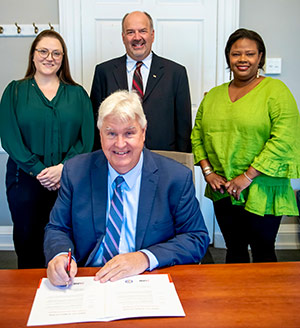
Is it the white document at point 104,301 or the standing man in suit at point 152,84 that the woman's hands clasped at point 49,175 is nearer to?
the standing man in suit at point 152,84

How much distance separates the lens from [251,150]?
2023 millimetres

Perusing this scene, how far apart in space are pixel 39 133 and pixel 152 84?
77 cm

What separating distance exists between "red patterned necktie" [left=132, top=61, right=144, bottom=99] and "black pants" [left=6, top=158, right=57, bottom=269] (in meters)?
0.82

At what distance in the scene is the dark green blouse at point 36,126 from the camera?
2.12 m

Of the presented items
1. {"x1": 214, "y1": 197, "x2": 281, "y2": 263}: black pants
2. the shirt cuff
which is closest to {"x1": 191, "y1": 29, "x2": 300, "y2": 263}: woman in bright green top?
{"x1": 214, "y1": 197, "x2": 281, "y2": 263}: black pants

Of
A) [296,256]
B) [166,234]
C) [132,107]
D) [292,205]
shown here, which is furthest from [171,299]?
[296,256]

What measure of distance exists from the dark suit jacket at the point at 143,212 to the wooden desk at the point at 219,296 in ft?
0.54

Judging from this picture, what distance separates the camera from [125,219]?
4.73 ft

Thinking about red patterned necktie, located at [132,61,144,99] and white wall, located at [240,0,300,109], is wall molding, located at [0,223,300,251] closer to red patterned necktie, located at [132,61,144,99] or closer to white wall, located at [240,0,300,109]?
white wall, located at [240,0,300,109]

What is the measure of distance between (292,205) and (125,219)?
1.05 metres

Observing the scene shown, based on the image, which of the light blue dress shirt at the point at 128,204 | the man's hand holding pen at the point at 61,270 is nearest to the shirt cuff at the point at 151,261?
the light blue dress shirt at the point at 128,204

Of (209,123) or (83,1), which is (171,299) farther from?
(83,1)

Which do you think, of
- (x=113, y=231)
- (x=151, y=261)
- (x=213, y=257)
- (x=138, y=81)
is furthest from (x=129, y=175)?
(x=213, y=257)

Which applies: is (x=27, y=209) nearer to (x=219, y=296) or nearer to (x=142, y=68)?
(x=142, y=68)
